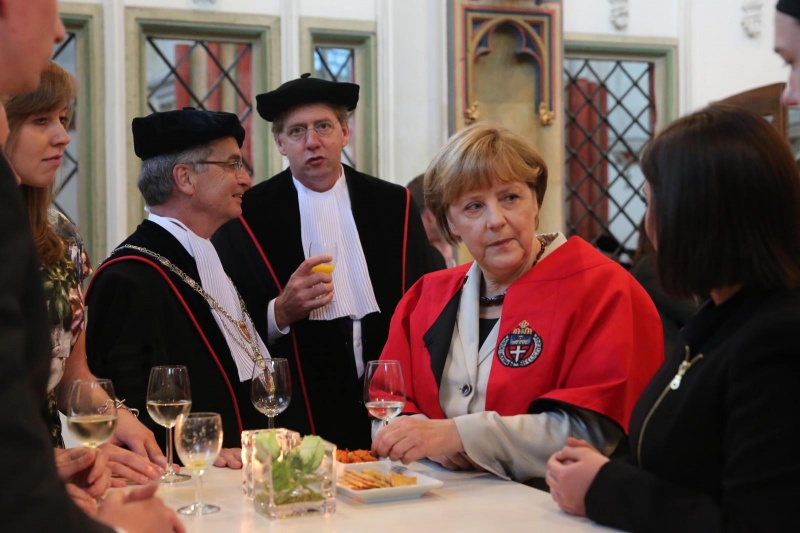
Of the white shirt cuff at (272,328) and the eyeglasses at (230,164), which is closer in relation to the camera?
the eyeglasses at (230,164)

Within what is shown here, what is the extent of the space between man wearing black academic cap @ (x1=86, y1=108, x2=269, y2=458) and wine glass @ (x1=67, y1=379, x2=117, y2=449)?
0.92 m

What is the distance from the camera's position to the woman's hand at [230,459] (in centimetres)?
257

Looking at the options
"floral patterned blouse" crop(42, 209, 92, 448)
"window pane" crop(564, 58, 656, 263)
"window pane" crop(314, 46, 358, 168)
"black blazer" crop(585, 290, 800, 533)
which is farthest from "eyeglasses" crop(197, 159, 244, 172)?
"window pane" crop(564, 58, 656, 263)

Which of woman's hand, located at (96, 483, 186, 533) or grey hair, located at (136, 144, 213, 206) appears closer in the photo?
woman's hand, located at (96, 483, 186, 533)

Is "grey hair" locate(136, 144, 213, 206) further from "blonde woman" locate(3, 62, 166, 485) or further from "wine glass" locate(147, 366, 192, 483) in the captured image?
"wine glass" locate(147, 366, 192, 483)

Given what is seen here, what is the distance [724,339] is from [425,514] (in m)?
0.70

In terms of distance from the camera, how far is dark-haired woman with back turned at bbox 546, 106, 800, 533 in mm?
1576

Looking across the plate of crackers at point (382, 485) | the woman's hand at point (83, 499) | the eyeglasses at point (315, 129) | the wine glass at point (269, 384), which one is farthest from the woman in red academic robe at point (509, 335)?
the eyeglasses at point (315, 129)

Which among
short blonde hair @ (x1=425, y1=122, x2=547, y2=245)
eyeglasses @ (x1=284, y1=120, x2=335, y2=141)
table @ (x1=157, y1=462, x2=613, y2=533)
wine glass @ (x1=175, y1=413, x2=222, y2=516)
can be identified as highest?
eyeglasses @ (x1=284, y1=120, x2=335, y2=141)

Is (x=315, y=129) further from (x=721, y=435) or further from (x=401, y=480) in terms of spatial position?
(x=721, y=435)

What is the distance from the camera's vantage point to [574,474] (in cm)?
195

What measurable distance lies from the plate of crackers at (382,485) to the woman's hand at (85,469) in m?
0.50

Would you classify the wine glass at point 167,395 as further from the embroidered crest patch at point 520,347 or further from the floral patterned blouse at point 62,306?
the embroidered crest patch at point 520,347

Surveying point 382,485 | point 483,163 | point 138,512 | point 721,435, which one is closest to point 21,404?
point 138,512
